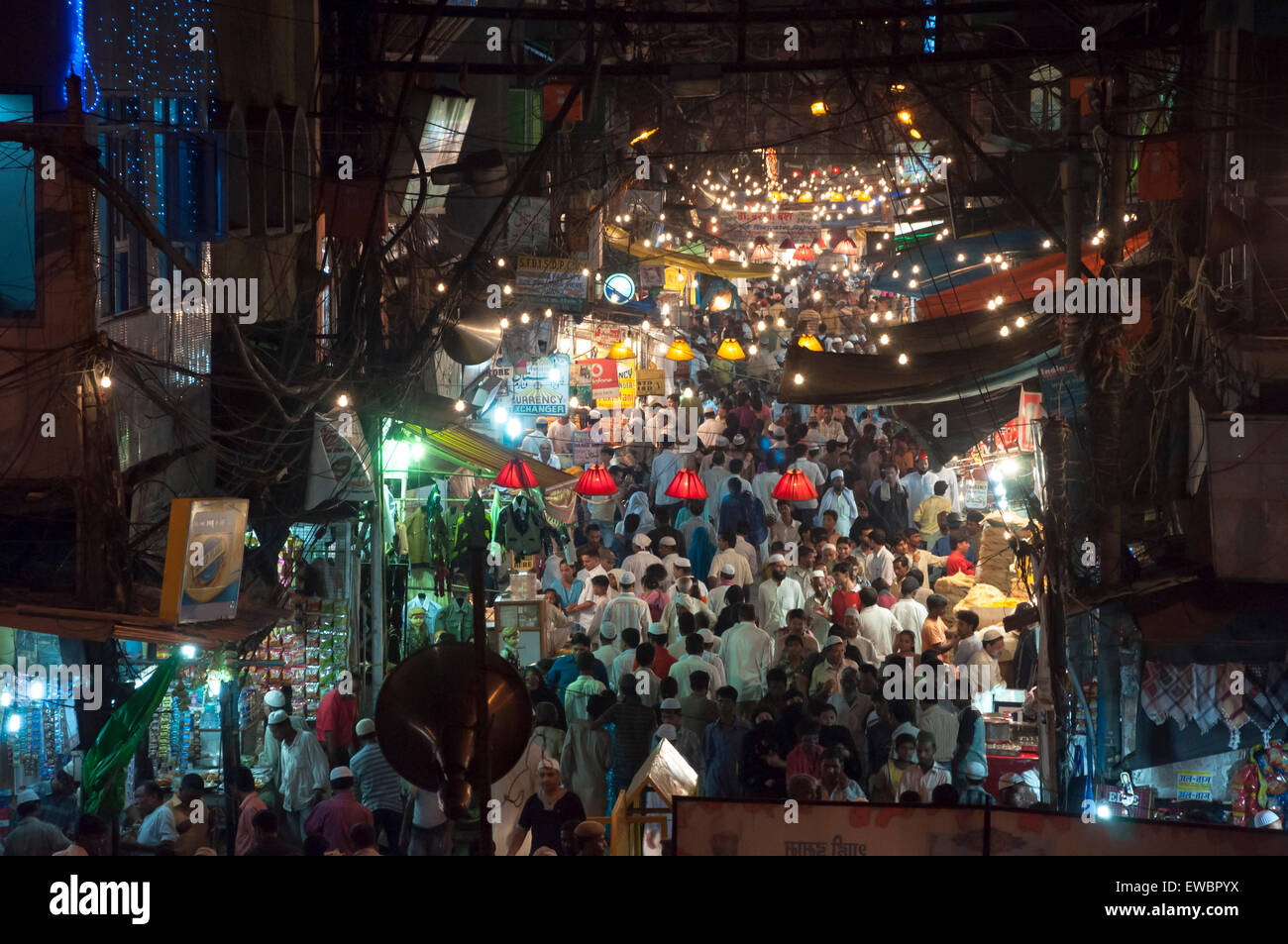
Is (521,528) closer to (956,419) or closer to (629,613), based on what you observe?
(629,613)

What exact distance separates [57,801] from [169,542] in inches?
75.2

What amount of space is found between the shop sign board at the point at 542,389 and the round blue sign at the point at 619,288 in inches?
198

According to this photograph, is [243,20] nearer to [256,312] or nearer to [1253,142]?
[256,312]

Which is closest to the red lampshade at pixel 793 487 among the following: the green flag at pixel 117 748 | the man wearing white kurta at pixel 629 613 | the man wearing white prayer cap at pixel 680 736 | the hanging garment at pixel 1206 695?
the man wearing white kurta at pixel 629 613

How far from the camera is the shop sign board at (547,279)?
56.6ft

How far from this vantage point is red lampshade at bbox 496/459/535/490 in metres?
14.1

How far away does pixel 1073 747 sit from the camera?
988 centimetres

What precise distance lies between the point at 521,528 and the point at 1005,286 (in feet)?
21.6

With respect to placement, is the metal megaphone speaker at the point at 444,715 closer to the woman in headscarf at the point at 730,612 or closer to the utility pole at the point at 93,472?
the utility pole at the point at 93,472

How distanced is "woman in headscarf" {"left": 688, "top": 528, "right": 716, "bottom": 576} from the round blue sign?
883cm

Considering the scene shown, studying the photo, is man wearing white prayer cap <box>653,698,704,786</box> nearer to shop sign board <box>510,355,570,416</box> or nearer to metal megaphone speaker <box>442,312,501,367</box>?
metal megaphone speaker <box>442,312,501,367</box>

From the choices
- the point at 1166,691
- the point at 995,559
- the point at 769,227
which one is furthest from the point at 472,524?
the point at 769,227

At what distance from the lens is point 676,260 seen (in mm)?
28750

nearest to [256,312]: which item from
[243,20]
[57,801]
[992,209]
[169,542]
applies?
[243,20]
